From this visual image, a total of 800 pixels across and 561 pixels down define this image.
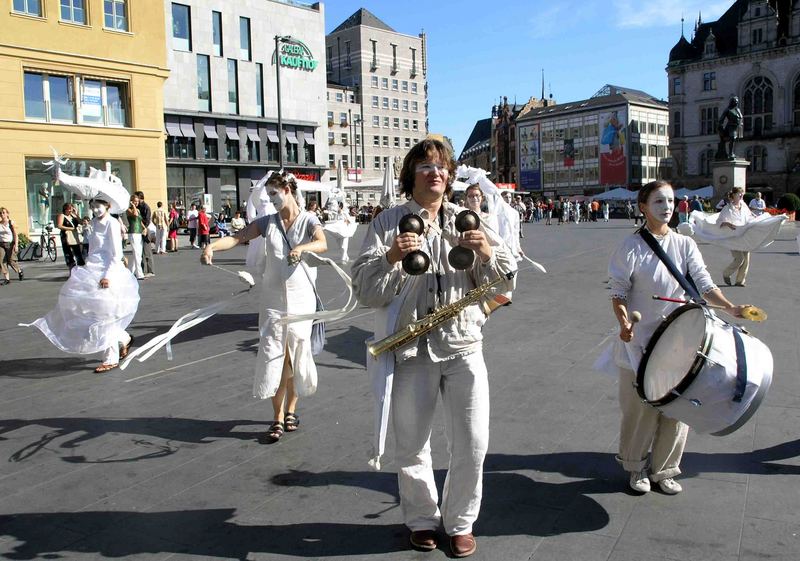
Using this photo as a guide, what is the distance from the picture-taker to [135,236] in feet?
54.3

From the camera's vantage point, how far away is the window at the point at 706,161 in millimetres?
78688

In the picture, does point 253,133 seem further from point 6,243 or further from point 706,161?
point 706,161

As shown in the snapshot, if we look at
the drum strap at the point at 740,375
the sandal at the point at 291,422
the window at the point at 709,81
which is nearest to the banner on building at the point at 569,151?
the window at the point at 709,81

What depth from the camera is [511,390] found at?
20.1ft

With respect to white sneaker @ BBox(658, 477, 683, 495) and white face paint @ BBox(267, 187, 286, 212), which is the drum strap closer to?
white sneaker @ BBox(658, 477, 683, 495)

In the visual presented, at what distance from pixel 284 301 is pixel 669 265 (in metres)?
2.75

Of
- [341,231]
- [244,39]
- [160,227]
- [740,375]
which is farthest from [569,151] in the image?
[740,375]

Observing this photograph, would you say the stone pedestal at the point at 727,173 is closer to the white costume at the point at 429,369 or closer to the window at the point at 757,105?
the white costume at the point at 429,369

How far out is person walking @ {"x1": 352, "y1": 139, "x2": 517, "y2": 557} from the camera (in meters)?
3.28

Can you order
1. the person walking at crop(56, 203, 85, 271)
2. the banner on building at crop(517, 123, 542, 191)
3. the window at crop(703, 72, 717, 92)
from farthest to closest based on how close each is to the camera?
the banner on building at crop(517, 123, 542, 191) < the window at crop(703, 72, 717, 92) < the person walking at crop(56, 203, 85, 271)

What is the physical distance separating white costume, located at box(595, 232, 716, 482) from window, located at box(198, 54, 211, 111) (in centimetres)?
5169

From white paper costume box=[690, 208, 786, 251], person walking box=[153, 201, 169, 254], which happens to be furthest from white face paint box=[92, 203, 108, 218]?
person walking box=[153, 201, 169, 254]

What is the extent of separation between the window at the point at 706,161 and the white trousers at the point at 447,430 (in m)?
83.4

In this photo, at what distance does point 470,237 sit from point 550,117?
10467 cm
